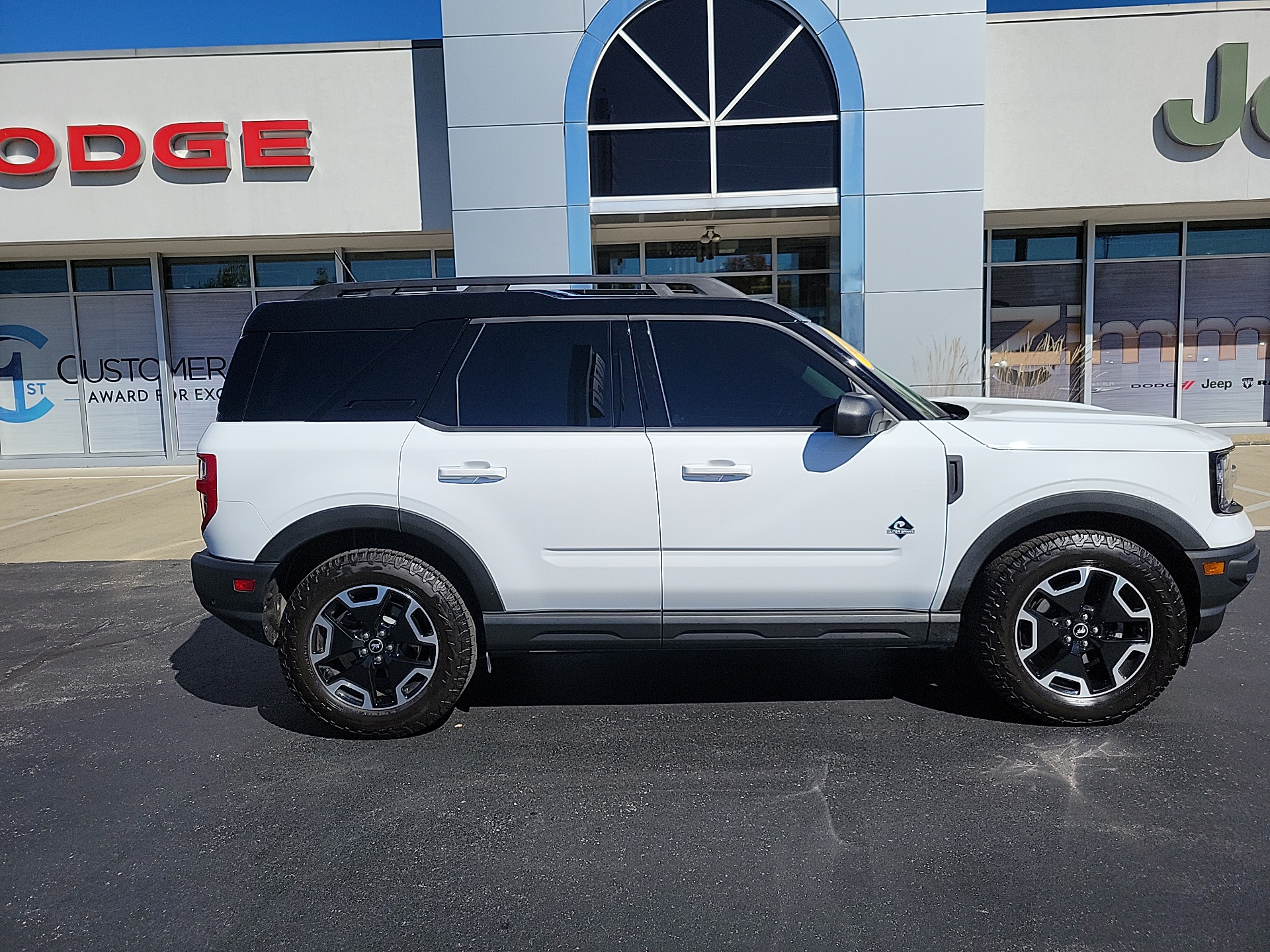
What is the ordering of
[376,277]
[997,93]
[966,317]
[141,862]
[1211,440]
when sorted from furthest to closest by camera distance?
1. [376,277]
2. [997,93]
3. [966,317]
4. [1211,440]
5. [141,862]

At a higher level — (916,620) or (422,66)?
(422,66)

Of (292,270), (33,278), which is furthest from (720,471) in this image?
(33,278)

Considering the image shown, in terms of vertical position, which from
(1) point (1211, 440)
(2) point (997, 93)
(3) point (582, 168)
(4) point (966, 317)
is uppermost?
(2) point (997, 93)

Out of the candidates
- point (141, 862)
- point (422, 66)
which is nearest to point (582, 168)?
point (422, 66)

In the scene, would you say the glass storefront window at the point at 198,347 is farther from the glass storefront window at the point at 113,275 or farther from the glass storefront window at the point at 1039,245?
the glass storefront window at the point at 1039,245

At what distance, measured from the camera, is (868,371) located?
405 centimetres

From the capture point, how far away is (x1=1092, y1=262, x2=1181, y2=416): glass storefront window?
14.2 metres

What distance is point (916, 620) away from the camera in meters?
3.96

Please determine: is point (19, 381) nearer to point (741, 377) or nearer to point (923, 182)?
point (923, 182)

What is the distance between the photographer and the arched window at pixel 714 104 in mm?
11344

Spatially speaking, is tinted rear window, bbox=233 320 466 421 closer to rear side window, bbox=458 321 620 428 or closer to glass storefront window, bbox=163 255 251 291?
rear side window, bbox=458 321 620 428

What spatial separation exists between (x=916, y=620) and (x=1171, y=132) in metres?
11.4

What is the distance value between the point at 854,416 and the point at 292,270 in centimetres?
1292

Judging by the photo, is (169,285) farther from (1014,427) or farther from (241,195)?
(1014,427)
